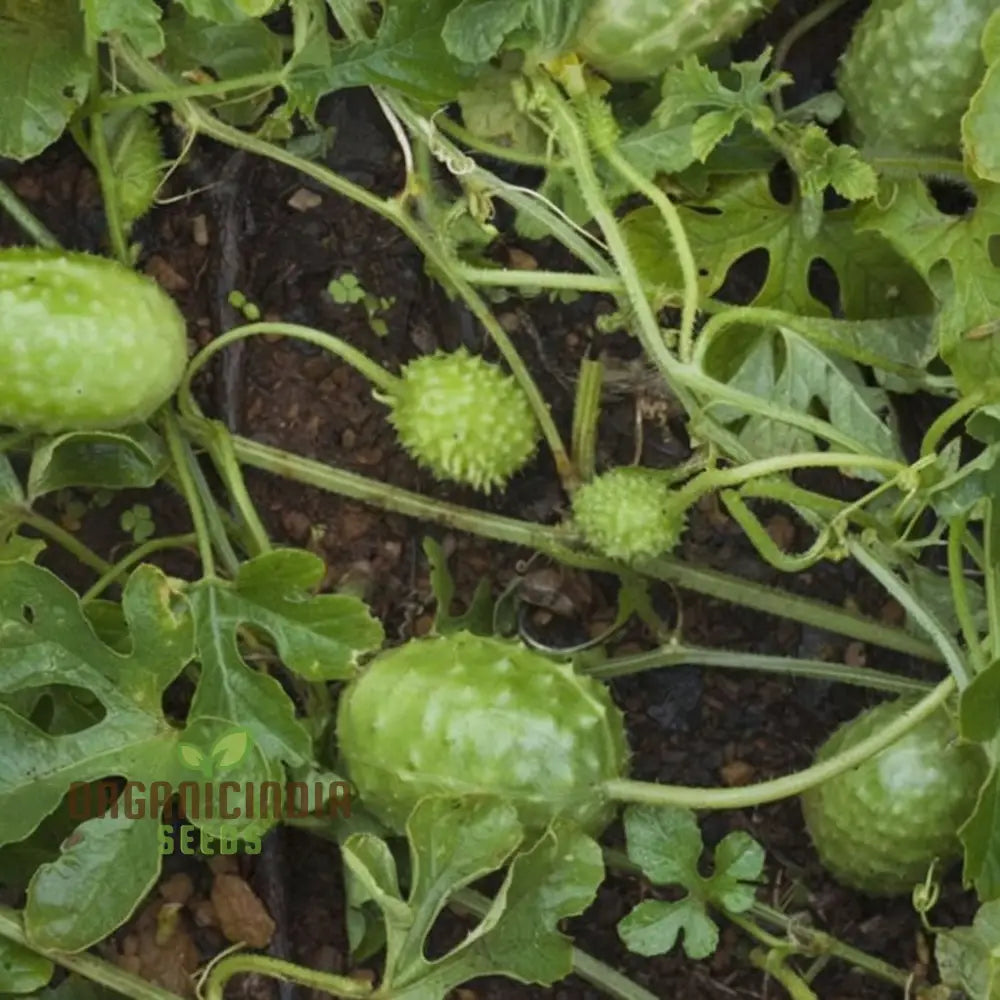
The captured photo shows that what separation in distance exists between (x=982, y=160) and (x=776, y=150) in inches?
11.8

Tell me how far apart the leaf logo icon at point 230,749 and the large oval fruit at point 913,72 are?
3.02ft

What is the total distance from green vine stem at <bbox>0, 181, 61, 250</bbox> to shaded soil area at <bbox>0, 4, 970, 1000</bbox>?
0.12 m

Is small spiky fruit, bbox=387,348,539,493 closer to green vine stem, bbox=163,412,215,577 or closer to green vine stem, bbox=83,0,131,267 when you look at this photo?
green vine stem, bbox=163,412,215,577

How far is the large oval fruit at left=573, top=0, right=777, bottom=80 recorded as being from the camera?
1.62 m

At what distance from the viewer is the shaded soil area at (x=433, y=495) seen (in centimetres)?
189

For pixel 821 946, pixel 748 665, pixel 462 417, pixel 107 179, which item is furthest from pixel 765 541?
pixel 107 179

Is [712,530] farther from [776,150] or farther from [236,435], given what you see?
[236,435]

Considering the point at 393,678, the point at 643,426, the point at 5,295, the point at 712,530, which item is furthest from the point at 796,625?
the point at 5,295

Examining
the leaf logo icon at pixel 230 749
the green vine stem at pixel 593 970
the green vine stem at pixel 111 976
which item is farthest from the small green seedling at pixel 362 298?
the green vine stem at pixel 111 976

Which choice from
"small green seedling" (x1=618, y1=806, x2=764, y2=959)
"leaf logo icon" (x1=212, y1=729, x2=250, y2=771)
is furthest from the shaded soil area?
"leaf logo icon" (x1=212, y1=729, x2=250, y2=771)

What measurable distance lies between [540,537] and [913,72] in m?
0.63

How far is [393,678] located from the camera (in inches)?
64.1

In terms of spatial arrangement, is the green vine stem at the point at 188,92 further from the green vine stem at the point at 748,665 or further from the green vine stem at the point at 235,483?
the green vine stem at the point at 748,665

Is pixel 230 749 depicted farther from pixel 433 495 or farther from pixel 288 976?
pixel 433 495
